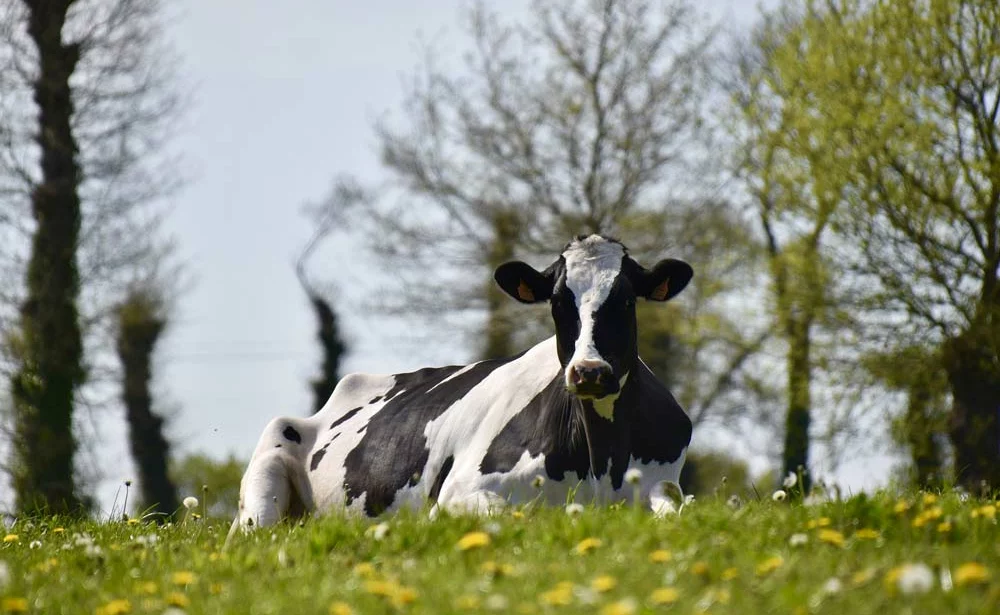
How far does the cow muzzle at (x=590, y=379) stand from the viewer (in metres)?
6.62

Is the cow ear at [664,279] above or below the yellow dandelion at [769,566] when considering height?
above

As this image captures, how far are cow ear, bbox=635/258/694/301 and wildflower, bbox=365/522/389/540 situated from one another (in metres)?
2.85

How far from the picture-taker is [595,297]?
23.6 ft

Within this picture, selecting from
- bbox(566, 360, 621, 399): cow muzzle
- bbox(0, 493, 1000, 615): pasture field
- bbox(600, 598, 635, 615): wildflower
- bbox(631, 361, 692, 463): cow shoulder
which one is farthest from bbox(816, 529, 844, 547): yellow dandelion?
bbox(631, 361, 692, 463): cow shoulder

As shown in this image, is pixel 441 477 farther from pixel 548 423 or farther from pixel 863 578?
pixel 863 578

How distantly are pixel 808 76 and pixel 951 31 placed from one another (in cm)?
212

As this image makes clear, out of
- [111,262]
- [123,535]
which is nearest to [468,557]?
[123,535]

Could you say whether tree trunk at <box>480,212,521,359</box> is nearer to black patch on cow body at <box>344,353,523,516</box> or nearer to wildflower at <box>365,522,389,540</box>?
black patch on cow body at <box>344,353,523,516</box>

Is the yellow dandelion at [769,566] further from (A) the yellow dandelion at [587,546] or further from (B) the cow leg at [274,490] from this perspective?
(B) the cow leg at [274,490]

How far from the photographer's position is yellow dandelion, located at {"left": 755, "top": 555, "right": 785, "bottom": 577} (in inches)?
161

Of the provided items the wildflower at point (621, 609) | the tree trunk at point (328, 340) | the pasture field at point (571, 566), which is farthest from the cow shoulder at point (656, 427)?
the tree trunk at point (328, 340)

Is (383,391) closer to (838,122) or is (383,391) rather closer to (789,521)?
(789,521)

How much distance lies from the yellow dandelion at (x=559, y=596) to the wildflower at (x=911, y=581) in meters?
0.91

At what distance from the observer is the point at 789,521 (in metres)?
5.05
